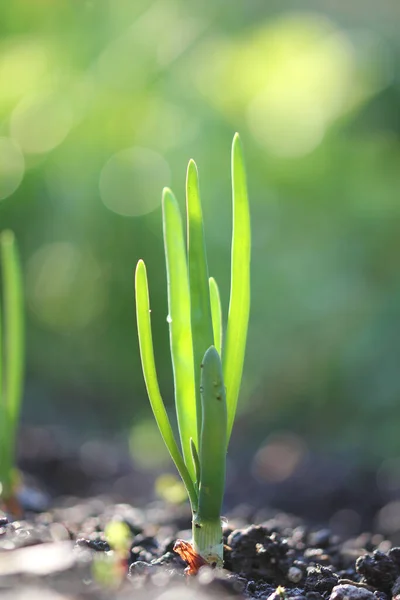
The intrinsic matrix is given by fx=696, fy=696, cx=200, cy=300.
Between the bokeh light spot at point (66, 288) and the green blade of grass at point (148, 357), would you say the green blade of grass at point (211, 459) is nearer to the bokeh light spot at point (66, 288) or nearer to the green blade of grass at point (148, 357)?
the green blade of grass at point (148, 357)

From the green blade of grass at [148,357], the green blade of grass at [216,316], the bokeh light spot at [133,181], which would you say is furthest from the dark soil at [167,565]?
the bokeh light spot at [133,181]

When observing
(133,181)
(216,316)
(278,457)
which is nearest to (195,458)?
(216,316)

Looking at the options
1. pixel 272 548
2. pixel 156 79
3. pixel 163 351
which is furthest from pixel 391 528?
pixel 156 79

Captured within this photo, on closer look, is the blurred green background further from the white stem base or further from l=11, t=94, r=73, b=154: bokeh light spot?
the white stem base

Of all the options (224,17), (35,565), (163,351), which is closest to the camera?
(35,565)

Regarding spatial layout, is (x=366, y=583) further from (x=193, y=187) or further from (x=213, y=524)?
(x=193, y=187)

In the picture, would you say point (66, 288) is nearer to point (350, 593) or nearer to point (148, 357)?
point (148, 357)

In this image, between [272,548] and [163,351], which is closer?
[272,548]
